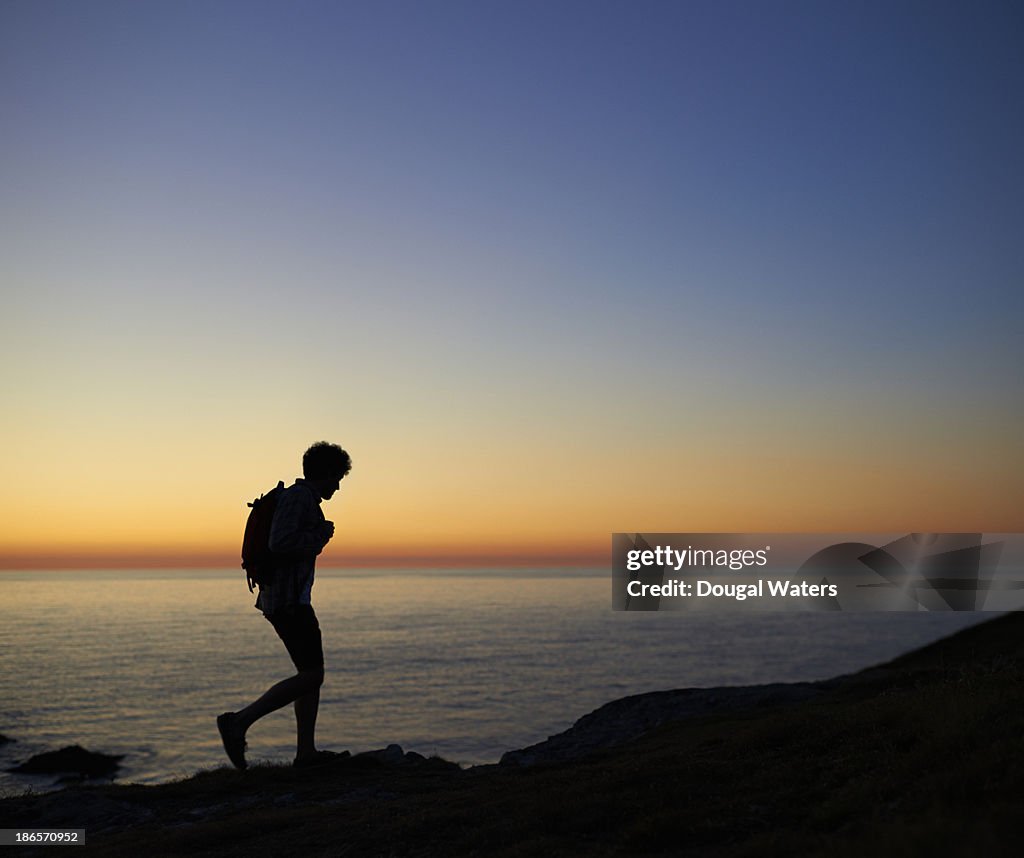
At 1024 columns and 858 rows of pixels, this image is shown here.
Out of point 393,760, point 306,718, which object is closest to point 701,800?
point 306,718

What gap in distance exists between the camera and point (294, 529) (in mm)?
8117

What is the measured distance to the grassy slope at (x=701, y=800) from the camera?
4129 mm

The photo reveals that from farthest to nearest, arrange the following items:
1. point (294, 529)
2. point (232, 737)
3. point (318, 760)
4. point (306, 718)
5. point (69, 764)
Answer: point (69, 764) < point (318, 760) < point (306, 718) < point (232, 737) < point (294, 529)

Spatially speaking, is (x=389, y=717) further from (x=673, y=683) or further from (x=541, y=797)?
(x=541, y=797)

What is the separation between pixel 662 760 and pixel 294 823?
10.6 feet

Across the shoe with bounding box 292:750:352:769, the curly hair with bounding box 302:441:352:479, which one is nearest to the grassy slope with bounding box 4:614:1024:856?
the shoe with bounding box 292:750:352:769

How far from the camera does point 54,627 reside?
235 ft

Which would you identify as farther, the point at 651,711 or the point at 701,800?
the point at 651,711

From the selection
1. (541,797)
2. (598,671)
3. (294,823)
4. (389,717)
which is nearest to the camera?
(541,797)

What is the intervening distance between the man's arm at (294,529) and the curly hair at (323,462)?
414 mm

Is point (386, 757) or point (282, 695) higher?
point (282, 695)

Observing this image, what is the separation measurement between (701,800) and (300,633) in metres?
4.54

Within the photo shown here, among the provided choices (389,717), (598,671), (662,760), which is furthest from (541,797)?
(598,671)

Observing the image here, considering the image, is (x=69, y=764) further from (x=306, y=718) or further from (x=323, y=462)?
(x=323, y=462)
